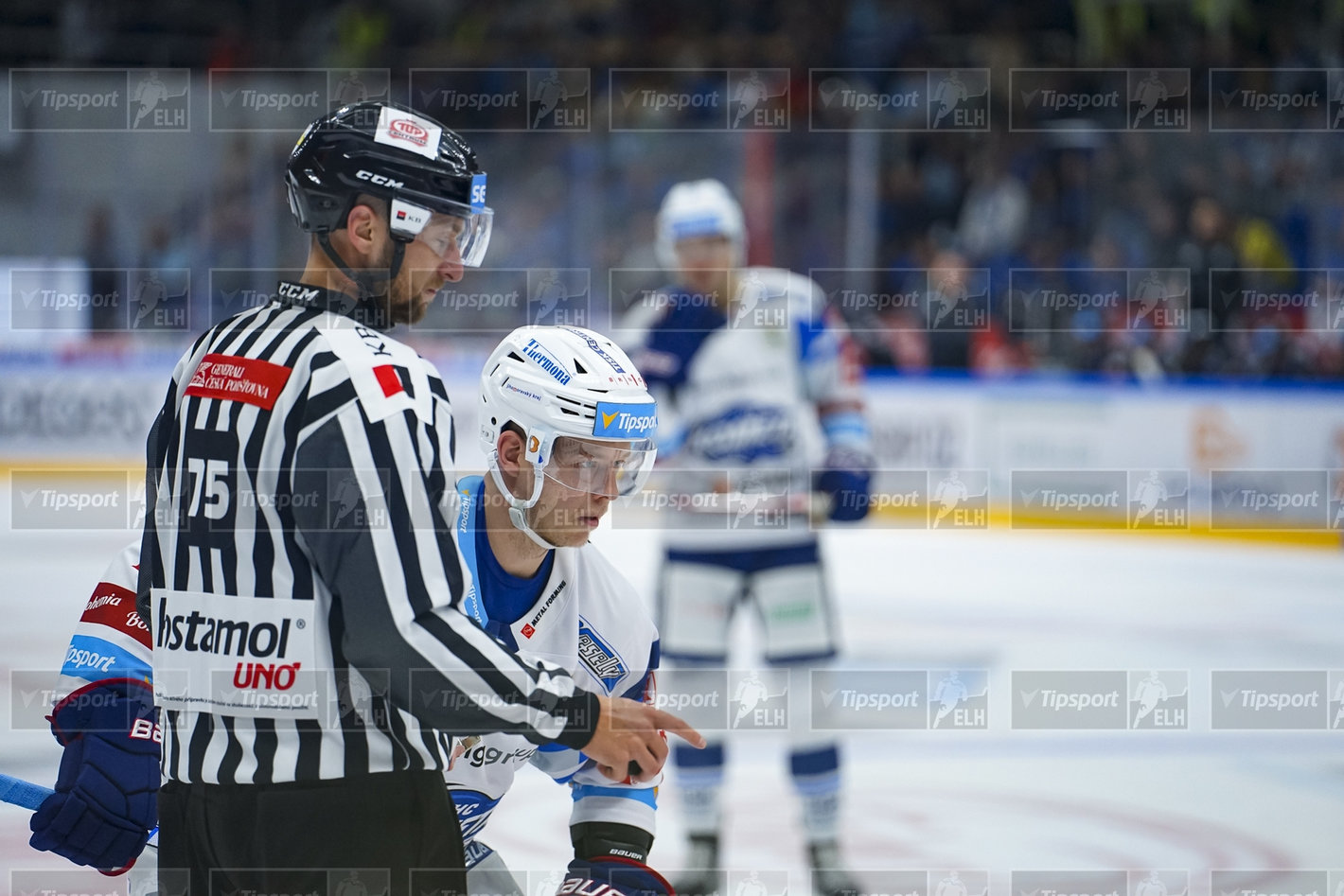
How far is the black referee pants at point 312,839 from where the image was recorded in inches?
63.7

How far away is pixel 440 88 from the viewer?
12.7 metres

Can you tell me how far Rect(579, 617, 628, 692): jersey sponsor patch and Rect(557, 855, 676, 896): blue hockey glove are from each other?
0.81 ft

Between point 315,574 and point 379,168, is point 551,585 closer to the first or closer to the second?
point 315,574

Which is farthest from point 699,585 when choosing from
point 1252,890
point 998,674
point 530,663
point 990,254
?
point 990,254

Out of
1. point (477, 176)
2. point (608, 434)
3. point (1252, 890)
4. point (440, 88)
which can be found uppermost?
point (440, 88)

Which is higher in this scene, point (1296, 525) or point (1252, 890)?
point (1296, 525)

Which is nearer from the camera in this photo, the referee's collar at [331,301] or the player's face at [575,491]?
the referee's collar at [331,301]

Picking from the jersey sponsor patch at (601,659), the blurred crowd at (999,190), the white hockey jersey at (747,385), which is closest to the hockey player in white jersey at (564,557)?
the jersey sponsor patch at (601,659)

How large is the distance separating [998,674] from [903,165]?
235 inches

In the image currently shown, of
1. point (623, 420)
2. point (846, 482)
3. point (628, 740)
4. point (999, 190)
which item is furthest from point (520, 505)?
point (999, 190)

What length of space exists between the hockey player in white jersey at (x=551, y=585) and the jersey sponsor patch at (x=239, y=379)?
17.3 inches

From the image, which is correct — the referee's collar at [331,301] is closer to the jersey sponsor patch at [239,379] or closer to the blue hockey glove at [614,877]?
the jersey sponsor patch at [239,379]

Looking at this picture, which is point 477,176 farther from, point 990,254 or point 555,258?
point 990,254

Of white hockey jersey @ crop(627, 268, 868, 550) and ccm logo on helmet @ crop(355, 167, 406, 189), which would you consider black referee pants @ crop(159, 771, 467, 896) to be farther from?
white hockey jersey @ crop(627, 268, 868, 550)
